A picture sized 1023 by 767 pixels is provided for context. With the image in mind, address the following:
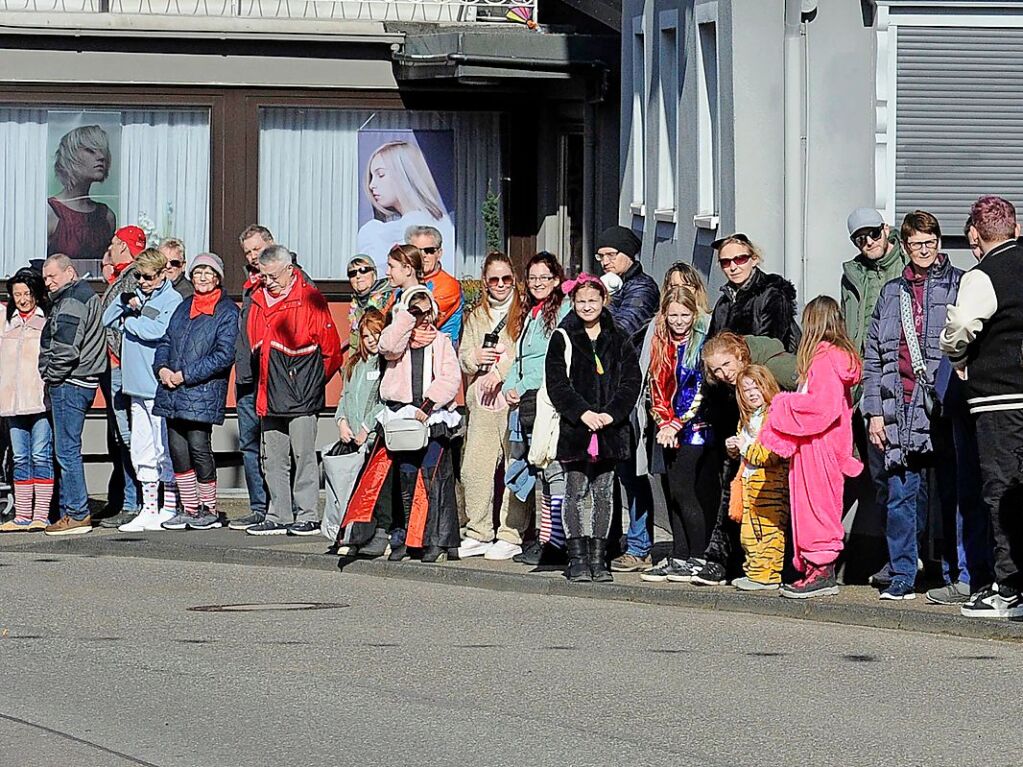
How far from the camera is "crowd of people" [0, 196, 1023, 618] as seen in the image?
1118 centimetres

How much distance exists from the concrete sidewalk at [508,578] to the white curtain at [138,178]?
15.1 feet

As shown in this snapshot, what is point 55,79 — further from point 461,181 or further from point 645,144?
point 645,144

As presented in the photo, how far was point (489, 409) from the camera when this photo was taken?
13344 mm

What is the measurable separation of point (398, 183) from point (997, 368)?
31.6 ft

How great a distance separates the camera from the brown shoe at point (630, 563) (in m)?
12.8

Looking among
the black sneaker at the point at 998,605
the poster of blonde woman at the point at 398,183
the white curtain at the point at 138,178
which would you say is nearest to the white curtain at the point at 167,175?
the white curtain at the point at 138,178

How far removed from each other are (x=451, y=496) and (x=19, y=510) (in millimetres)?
3912

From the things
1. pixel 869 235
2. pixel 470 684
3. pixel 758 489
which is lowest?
pixel 470 684

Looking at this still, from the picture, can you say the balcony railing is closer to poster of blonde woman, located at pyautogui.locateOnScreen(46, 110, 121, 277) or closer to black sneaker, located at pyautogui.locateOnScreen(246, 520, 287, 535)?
poster of blonde woman, located at pyautogui.locateOnScreen(46, 110, 121, 277)

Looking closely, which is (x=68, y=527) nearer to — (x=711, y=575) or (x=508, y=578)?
(x=508, y=578)

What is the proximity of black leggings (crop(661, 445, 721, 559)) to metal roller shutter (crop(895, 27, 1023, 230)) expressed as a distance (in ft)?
8.20

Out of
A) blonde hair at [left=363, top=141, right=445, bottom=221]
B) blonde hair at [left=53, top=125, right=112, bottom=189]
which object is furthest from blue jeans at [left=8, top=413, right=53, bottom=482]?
blonde hair at [left=363, top=141, right=445, bottom=221]

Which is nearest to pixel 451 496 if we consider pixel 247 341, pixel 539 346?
pixel 539 346

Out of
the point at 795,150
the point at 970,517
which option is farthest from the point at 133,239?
the point at 970,517
